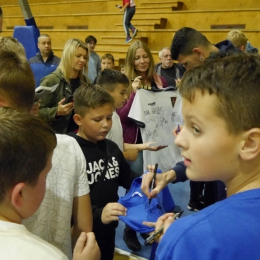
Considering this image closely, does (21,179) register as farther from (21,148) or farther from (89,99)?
(89,99)

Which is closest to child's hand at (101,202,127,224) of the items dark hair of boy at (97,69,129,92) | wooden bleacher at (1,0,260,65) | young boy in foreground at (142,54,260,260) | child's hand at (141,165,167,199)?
child's hand at (141,165,167,199)

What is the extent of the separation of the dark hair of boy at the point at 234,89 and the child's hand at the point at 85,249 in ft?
1.72

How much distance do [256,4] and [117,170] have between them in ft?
22.6

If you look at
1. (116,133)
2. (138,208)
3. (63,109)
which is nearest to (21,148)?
(138,208)

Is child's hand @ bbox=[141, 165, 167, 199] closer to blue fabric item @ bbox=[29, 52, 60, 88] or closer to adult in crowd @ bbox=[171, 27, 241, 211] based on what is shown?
adult in crowd @ bbox=[171, 27, 241, 211]

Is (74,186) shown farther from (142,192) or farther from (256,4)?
(256,4)

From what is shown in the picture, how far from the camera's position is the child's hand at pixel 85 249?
90 centimetres

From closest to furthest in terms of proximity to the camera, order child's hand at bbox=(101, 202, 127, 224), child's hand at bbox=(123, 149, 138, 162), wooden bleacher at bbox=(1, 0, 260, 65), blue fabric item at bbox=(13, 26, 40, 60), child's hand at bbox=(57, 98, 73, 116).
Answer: child's hand at bbox=(101, 202, 127, 224), child's hand at bbox=(123, 149, 138, 162), child's hand at bbox=(57, 98, 73, 116), blue fabric item at bbox=(13, 26, 40, 60), wooden bleacher at bbox=(1, 0, 260, 65)

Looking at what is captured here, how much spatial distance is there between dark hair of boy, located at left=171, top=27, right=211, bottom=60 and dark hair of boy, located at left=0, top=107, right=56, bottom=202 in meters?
1.43

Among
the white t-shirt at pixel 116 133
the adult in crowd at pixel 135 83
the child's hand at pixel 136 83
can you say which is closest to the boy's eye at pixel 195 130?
the white t-shirt at pixel 116 133

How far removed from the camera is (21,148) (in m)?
0.73

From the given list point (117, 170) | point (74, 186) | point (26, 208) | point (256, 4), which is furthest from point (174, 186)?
point (256, 4)

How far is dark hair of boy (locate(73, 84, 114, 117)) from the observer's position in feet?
5.13

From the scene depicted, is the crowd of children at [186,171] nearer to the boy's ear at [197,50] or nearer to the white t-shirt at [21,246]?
the white t-shirt at [21,246]
